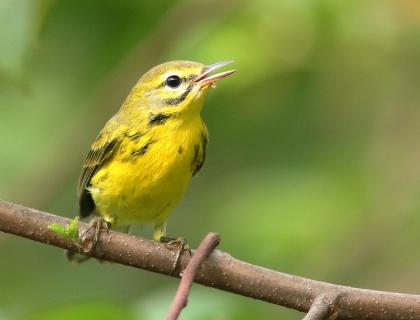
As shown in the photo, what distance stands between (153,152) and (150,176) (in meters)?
0.13

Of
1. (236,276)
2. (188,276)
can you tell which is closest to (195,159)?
(236,276)

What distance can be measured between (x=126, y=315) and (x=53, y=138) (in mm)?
2593

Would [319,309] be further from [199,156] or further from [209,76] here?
[209,76]

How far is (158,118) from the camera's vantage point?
476 cm

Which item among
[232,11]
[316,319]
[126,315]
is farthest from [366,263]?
[316,319]

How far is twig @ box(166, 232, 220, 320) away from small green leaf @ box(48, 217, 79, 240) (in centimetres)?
53

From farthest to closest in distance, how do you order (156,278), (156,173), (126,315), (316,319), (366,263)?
(156,278) < (366,263) < (156,173) < (126,315) < (316,319)

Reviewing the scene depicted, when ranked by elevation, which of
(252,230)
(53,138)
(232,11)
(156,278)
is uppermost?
(232,11)

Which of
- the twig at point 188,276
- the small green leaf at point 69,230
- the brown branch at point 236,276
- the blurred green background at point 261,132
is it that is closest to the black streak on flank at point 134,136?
the blurred green background at point 261,132

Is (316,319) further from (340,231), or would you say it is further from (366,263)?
(366,263)

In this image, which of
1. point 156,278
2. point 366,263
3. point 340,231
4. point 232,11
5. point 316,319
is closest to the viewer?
point 316,319

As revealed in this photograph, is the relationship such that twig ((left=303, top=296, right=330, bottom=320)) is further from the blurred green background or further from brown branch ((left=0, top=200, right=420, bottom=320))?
the blurred green background

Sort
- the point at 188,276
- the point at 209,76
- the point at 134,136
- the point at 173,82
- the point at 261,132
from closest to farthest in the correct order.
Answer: the point at 188,276
the point at 134,136
the point at 209,76
the point at 173,82
the point at 261,132

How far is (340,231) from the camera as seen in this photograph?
590cm
